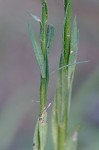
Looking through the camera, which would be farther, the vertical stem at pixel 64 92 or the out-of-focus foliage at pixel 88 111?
the out-of-focus foliage at pixel 88 111

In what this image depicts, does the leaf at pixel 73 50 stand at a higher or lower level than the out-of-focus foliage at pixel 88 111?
higher

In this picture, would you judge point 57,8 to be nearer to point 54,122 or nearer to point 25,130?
point 25,130

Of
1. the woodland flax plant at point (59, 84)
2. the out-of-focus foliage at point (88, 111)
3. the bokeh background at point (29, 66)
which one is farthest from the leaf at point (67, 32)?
the bokeh background at point (29, 66)

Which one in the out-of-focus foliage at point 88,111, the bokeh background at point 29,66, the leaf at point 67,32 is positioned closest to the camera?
the leaf at point 67,32

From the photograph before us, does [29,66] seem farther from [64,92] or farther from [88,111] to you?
[64,92]

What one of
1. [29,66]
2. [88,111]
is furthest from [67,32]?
[29,66]

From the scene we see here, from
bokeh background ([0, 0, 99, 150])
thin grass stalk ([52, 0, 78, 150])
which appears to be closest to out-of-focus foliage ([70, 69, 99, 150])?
bokeh background ([0, 0, 99, 150])

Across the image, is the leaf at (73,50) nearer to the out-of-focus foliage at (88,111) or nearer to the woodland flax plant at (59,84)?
the woodland flax plant at (59,84)
